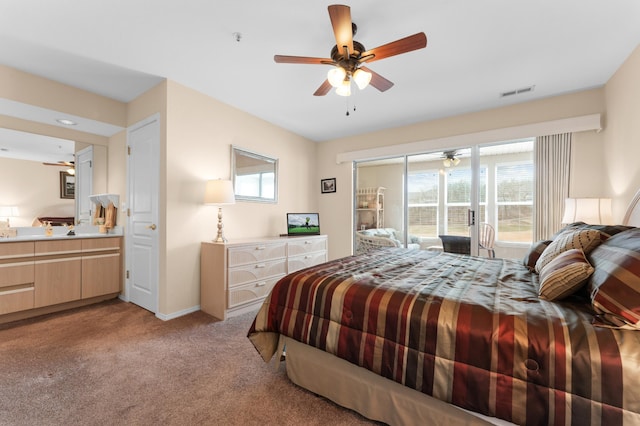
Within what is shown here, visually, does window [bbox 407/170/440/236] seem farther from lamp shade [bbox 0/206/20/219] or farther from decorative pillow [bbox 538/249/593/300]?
lamp shade [bbox 0/206/20/219]

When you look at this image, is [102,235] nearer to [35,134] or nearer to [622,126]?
[35,134]

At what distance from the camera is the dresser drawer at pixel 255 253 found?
9.55ft

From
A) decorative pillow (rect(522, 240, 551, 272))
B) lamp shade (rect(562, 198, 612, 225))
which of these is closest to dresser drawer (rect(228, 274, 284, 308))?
decorative pillow (rect(522, 240, 551, 272))

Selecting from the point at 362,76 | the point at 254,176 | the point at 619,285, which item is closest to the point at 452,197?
the point at 362,76

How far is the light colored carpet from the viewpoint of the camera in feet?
4.76

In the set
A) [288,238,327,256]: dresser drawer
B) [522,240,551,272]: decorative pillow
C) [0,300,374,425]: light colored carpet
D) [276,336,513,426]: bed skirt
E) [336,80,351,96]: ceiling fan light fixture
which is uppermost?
[336,80,351,96]: ceiling fan light fixture

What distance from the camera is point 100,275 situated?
3.23 meters

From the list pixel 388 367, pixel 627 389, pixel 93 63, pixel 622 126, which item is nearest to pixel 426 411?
pixel 388 367

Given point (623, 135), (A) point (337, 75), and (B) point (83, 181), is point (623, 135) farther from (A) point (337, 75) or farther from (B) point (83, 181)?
(B) point (83, 181)

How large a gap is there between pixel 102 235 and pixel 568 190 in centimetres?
582

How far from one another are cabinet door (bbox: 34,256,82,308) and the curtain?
18.7 feet

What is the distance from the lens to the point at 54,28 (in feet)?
6.73

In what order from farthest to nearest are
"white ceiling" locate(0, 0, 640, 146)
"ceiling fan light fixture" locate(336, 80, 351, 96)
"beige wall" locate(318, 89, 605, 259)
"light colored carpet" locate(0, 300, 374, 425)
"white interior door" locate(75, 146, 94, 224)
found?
"white interior door" locate(75, 146, 94, 224) → "beige wall" locate(318, 89, 605, 259) → "ceiling fan light fixture" locate(336, 80, 351, 96) → "white ceiling" locate(0, 0, 640, 146) → "light colored carpet" locate(0, 300, 374, 425)

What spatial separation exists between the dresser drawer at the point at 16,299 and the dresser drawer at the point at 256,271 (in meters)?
2.06
